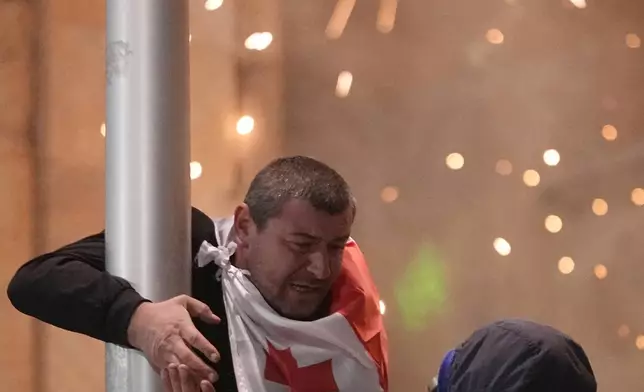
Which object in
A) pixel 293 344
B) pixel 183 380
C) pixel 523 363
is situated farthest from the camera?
pixel 293 344

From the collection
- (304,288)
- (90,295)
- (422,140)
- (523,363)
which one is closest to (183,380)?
(90,295)

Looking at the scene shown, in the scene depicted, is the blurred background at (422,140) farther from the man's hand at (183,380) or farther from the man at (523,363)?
the man at (523,363)

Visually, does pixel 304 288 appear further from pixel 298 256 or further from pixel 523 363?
pixel 523 363

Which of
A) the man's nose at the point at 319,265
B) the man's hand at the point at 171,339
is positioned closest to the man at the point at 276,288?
the man's nose at the point at 319,265

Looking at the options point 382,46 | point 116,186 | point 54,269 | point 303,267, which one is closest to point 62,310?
point 54,269

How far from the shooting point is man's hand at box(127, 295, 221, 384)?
3.09ft

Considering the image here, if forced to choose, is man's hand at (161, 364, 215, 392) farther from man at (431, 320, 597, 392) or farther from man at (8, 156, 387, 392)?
man at (431, 320, 597, 392)

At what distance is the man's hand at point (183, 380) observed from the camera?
0.94 m

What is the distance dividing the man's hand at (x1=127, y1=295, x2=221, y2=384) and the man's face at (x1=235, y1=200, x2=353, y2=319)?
219 millimetres

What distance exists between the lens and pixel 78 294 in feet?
3.41

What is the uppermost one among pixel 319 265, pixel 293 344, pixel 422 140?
pixel 422 140

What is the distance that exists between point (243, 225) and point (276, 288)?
12 centimetres

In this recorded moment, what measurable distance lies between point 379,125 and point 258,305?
0.72m

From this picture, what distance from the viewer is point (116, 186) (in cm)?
102
